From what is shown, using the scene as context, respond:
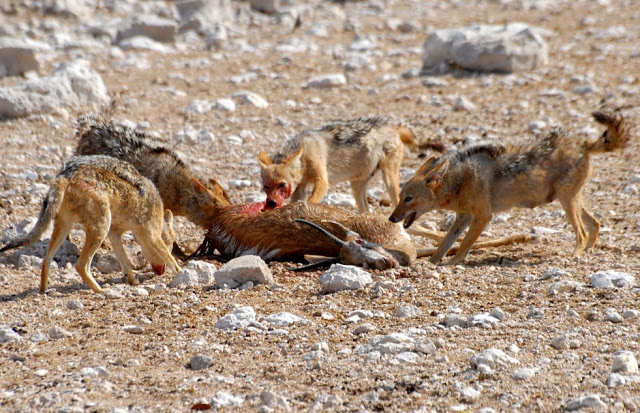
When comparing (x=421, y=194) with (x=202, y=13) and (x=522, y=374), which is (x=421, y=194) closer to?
(x=522, y=374)

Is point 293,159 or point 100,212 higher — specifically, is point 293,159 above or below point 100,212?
below

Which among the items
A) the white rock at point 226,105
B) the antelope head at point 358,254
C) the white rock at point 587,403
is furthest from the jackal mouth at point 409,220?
the white rock at point 226,105

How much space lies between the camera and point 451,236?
8570 millimetres

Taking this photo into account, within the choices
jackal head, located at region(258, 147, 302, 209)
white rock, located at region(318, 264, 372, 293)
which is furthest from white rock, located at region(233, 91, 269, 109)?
white rock, located at region(318, 264, 372, 293)

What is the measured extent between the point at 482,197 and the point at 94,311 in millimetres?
3890

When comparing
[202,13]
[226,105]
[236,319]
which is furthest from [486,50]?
[236,319]

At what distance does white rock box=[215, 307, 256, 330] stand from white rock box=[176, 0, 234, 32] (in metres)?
13.0

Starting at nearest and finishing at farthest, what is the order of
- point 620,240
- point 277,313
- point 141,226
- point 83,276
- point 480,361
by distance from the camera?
point 480,361, point 277,313, point 83,276, point 141,226, point 620,240

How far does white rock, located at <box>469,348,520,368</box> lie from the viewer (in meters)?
5.23

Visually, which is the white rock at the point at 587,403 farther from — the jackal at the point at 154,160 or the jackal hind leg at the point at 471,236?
the jackal at the point at 154,160

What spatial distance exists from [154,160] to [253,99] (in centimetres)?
444

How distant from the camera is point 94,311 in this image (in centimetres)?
643

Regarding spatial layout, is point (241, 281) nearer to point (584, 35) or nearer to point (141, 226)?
point (141, 226)

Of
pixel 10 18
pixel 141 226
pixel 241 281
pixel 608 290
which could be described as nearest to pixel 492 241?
pixel 608 290
